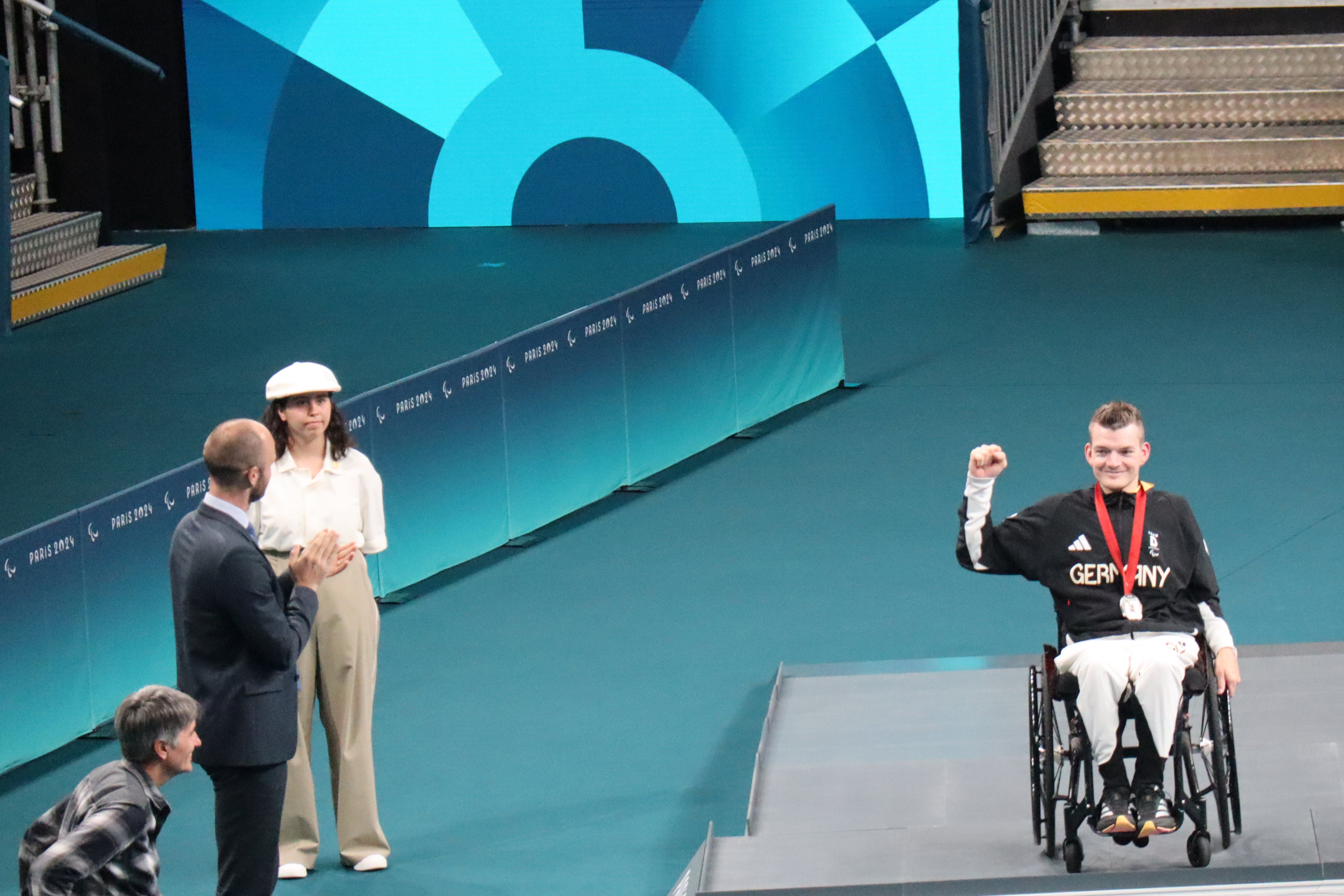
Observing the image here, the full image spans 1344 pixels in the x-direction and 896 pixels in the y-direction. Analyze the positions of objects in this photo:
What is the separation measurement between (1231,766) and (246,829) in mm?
2704

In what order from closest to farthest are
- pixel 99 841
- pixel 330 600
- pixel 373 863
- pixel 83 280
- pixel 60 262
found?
pixel 99 841 → pixel 330 600 → pixel 373 863 → pixel 83 280 → pixel 60 262

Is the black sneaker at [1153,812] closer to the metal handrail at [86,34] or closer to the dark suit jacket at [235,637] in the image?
the dark suit jacket at [235,637]

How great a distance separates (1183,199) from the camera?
55.3ft

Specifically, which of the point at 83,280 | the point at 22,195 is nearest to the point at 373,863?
the point at 83,280

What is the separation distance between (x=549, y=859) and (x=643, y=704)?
1415 millimetres

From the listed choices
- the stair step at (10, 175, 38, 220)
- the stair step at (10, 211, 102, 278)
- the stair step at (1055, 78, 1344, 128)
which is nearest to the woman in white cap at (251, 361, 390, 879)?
the stair step at (10, 211, 102, 278)

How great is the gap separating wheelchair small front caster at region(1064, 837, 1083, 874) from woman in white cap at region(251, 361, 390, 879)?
90.8 inches

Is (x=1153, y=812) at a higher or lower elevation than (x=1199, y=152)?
lower

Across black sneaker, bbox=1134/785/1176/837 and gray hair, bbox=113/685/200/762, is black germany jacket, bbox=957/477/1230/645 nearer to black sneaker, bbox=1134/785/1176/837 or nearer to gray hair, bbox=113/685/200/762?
black sneaker, bbox=1134/785/1176/837

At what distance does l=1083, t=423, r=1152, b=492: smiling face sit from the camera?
208 inches

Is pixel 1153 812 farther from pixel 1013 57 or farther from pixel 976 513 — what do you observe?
pixel 1013 57

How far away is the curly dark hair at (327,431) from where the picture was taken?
6.12m

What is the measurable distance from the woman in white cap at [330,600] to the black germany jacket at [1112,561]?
79.7 inches

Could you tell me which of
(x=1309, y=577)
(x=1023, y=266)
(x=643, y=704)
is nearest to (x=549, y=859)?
(x=643, y=704)
